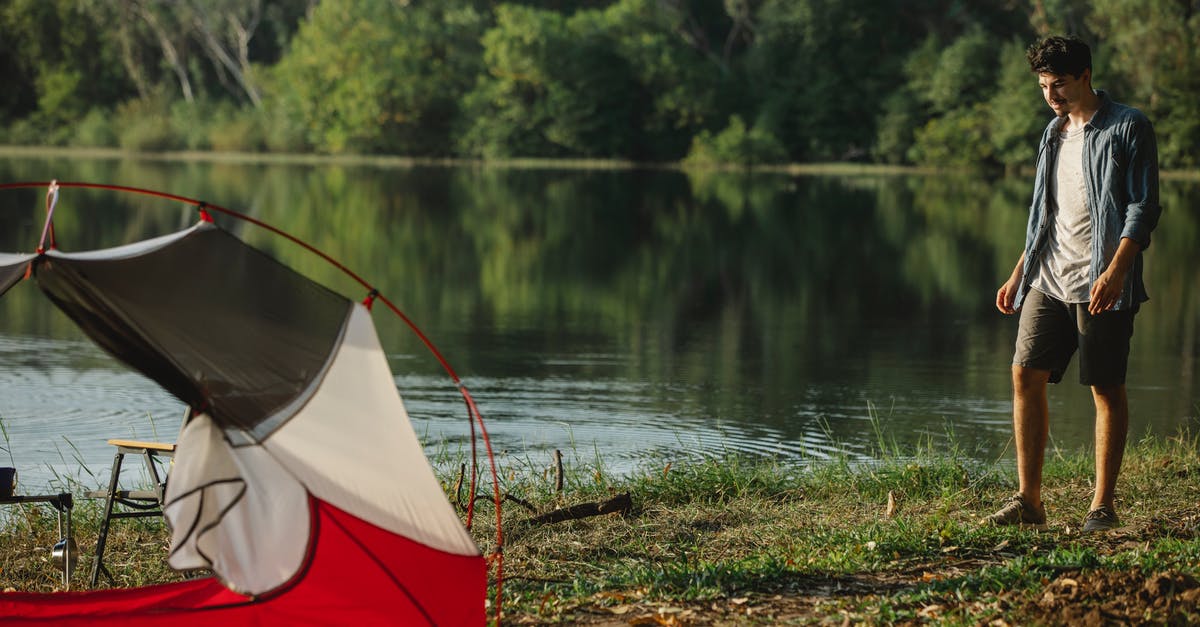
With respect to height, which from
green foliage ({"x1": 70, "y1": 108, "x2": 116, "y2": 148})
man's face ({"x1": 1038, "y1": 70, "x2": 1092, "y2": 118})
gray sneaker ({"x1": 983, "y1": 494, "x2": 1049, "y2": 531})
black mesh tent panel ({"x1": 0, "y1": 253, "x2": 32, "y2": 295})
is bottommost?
gray sneaker ({"x1": 983, "y1": 494, "x2": 1049, "y2": 531})

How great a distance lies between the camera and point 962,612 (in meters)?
4.06

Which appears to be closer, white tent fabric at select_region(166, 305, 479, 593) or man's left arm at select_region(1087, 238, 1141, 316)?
white tent fabric at select_region(166, 305, 479, 593)

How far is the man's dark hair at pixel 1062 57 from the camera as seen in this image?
4.85 meters

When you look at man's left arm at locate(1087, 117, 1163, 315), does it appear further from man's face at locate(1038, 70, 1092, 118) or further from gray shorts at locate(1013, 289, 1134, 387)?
man's face at locate(1038, 70, 1092, 118)

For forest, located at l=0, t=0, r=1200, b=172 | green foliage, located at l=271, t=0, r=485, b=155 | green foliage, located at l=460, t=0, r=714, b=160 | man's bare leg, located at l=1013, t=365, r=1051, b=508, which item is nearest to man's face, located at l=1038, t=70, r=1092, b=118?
man's bare leg, located at l=1013, t=365, r=1051, b=508

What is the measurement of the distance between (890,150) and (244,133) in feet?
87.5

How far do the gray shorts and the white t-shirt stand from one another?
5 centimetres

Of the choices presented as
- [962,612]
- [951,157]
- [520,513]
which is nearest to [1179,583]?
[962,612]

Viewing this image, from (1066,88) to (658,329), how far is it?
8.74 metres

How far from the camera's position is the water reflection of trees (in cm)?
1268

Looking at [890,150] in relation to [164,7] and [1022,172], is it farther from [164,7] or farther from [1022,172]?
[164,7]

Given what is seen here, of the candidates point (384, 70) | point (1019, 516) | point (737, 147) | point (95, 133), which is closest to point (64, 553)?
point (1019, 516)

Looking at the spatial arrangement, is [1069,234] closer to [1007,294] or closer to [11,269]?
[1007,294]

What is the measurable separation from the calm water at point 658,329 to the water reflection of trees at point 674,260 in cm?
7
